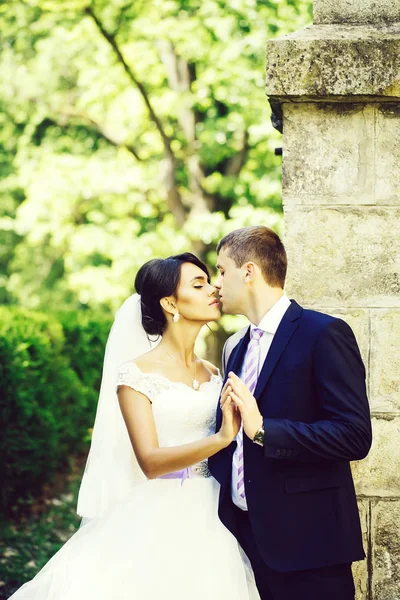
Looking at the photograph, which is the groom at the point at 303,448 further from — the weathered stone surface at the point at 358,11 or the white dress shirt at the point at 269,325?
the weathered stone surface at the point at 358,11

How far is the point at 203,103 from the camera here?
12562 mm

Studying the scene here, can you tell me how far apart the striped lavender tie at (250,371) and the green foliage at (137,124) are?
8.13 meters

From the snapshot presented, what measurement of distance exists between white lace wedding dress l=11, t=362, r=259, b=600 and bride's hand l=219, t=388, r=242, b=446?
53 cm

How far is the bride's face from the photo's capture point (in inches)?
140

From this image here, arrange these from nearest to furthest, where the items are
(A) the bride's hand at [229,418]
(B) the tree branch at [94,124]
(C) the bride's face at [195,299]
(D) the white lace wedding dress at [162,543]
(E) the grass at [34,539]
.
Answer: (A) the bride's hand at [229,418], (D) the white lace wedding dress at [162,543], (C) the bride's face at [195,299], (E) the grass at [34,539], (B) the tree branch at [94,124]

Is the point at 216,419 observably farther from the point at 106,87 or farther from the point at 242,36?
the point at 106,87

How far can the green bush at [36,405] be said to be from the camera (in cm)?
732

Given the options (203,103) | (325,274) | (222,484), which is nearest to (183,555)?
(222,484)

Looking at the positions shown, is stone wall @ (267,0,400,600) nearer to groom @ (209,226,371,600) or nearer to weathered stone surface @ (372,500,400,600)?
weathered stone surface @ (372,500,400,600)

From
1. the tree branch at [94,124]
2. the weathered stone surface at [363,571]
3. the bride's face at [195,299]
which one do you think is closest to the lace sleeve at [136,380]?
the bride's face at [195,299]

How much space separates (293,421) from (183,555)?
78 centimetres

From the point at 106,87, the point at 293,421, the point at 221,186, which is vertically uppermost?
the point at 293,421

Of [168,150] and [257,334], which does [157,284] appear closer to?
[257,334]

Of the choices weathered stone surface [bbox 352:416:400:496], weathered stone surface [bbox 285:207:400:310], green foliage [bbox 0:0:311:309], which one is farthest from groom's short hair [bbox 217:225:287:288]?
green foliage [bbox 0:0:311:309]
